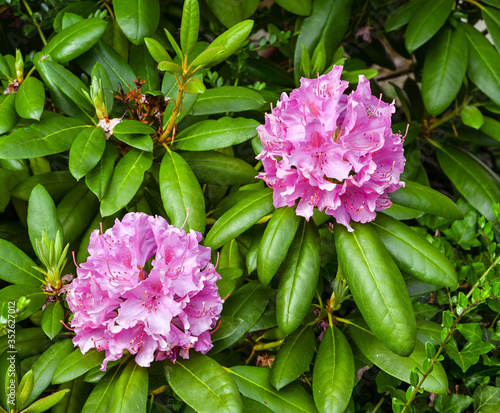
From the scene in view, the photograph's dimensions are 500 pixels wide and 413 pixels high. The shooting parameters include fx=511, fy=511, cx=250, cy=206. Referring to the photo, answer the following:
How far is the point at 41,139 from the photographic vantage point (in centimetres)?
115

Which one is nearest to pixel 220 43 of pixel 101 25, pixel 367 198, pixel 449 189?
pixel 101 25

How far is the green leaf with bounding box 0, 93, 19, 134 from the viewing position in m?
1.17

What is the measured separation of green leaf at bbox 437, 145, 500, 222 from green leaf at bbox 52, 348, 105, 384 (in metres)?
1.36

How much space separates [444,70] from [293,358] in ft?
3.65

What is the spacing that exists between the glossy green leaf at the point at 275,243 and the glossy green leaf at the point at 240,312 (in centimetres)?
14

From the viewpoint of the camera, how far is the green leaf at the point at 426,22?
168 centimetres

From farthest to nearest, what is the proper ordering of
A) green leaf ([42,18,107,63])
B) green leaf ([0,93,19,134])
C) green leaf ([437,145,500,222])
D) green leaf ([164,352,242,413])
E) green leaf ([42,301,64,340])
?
green leaf ([437,145,500,222])
green leaf ([42,18,107,63])
green leaf ([0,93,19,134])
green leaf ([42,301,64,340])
green leaf ([164,352,242,413])

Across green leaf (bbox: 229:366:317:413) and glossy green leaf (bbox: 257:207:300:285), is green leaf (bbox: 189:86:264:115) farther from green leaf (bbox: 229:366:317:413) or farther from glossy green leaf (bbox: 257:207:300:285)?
green leaf (bbox: 229:366:317:413)

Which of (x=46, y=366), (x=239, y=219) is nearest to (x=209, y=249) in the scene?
(x=239, y=219)

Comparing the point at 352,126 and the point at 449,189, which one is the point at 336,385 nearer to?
the point at 352,126

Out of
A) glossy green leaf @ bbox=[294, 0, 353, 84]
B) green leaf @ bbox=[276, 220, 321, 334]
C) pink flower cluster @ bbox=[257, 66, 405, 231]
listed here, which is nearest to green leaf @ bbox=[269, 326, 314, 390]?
green leaf @ bbox=[276, 220, 321, 334]

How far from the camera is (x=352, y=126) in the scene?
40.3 inches

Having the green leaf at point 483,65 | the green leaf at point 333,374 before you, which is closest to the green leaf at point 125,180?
the green leaf at point 333,374

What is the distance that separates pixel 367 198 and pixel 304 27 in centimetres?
88
